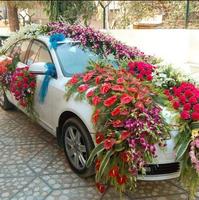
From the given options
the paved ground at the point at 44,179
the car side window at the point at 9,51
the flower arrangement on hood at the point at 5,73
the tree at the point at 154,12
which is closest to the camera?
the paved ground at the point at 44,179

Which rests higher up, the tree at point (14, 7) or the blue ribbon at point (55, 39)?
the tree at point (14, 7)

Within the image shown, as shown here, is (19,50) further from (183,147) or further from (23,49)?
(183,147)

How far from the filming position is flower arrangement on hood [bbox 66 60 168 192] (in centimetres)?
282

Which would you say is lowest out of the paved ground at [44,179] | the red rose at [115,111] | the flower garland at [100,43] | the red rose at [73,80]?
the paved ground at [44,179]

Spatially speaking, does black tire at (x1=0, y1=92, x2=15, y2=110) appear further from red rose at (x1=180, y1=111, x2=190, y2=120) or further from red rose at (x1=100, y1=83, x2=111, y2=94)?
red rose at (x1=180, y1=111, x2=190, y2=120)

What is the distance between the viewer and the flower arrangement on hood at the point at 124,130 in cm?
282

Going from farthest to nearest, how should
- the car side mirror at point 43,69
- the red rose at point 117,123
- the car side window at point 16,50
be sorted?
the car side window at point 16,50, the car side mirror at point 43,69, the red rose at point 117,123

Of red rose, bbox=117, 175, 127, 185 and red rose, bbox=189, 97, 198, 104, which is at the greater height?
red rose, bbox=189, 97, 198, 104

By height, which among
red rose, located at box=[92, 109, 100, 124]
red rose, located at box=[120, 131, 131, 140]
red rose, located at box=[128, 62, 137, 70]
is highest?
red rose, located at box=[128, 62, 137, 70]

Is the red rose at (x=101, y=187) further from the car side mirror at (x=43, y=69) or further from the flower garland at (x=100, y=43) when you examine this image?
the flower garland at (x=100, y=43)

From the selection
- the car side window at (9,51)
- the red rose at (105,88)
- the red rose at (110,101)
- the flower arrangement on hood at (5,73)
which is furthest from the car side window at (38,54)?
the red rose at (110,101)

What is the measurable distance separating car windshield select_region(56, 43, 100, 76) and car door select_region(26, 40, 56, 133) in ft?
0.56

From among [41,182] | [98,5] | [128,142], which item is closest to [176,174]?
[128,142]

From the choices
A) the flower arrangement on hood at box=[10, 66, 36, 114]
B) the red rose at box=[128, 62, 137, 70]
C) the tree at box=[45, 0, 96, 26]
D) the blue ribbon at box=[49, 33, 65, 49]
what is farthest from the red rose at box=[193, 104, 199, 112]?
the tree at box=[45, 0, 96, 26]
